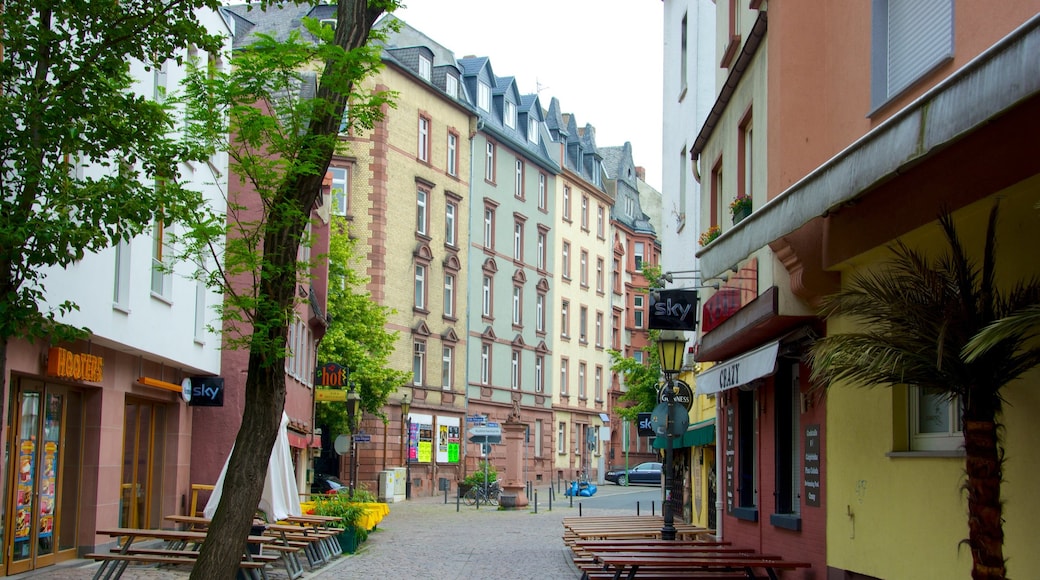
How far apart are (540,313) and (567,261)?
510 centimetres

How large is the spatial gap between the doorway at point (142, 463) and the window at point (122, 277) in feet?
9.37

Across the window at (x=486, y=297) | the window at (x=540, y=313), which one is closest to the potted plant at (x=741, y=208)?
the window at (x=486, y=297)

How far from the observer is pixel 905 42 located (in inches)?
398

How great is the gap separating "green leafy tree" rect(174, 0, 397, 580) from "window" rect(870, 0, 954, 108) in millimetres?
4082

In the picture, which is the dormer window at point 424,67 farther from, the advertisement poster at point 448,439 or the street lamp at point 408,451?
the advertisement poster at point 448,439

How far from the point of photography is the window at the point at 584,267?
7344cm

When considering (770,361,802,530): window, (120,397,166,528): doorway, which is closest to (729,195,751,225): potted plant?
(770,361,802,530): window

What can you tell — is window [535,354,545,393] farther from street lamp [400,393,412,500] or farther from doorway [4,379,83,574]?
doorway [4,379,83,574]

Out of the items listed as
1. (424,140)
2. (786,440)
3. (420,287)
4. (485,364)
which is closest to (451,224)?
(420,287)

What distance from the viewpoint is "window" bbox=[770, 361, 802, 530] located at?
1466 centimetres

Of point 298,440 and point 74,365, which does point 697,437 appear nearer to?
point 74,365

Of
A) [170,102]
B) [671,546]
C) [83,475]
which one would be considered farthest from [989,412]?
[83,475]

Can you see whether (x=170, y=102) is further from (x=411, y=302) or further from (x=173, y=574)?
(x=411, y=302)

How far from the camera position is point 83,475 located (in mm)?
18719
